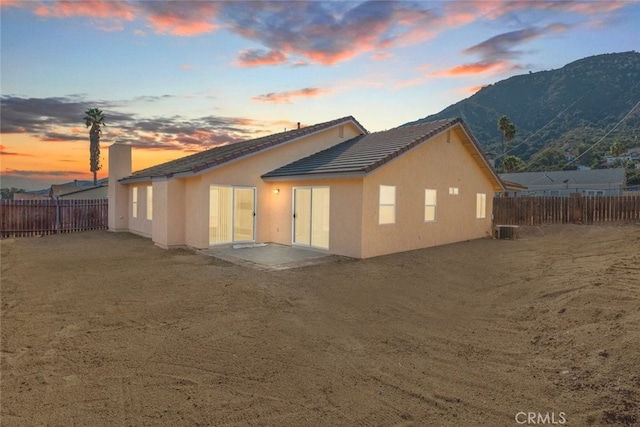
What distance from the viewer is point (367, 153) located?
42.6ft

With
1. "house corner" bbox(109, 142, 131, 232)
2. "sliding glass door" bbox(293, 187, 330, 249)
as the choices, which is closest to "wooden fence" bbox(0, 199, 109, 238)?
"house corner" bbox(109, 142, 131, 232)

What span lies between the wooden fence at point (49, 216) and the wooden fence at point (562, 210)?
23.2 m

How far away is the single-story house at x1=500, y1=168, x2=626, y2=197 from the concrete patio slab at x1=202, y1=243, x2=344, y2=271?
3182cm

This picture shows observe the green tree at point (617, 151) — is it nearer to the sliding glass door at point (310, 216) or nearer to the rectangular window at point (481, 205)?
the rectangular window at point (481, 205)

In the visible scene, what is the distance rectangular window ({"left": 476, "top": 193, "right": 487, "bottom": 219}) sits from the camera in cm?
1725

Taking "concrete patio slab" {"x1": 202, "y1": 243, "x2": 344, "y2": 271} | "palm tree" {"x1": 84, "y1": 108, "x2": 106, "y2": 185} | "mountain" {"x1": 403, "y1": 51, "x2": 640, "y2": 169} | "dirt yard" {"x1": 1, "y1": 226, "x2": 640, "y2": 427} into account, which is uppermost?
"mountain" {"x1": 403, "y1": 51, "x2": 640, "y2": 169}

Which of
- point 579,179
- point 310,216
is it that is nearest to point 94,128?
point 310,216

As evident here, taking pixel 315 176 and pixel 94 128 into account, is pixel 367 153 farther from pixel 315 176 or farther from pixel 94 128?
pixel 94 128

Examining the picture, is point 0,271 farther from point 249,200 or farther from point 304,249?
point 304,249

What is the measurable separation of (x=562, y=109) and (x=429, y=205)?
12115 centimetres

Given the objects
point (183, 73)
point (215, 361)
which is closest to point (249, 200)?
point (183, 73)

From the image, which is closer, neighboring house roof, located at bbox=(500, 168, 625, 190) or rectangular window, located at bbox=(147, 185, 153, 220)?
rectangular window, located at bbox=(147, 185, 153, 220)

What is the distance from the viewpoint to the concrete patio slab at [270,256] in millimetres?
10211

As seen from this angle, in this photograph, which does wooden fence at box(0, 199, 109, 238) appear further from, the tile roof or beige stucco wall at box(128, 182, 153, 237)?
the tile roof
